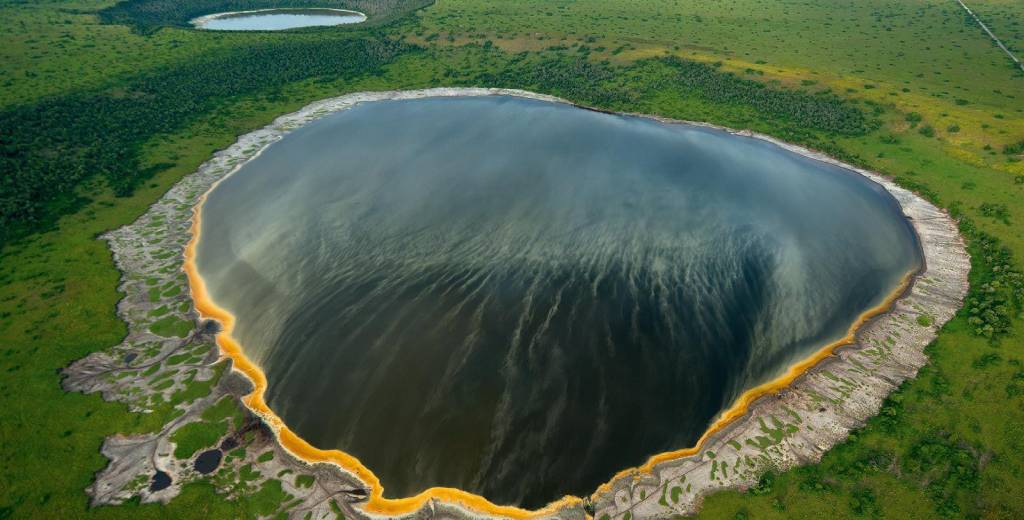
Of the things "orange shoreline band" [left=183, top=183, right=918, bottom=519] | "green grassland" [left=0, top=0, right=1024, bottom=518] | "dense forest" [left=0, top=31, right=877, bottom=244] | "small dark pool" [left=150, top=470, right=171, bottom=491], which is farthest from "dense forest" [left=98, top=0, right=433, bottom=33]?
"small dark pool" [left=150, top=470, right=171, bottom=491]

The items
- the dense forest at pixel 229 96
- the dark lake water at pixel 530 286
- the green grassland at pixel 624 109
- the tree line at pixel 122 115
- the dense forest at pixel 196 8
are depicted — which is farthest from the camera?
the dense forest at pixel 196 8

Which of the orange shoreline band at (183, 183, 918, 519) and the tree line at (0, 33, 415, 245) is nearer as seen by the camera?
the orange shoreline band at (183, 183, 918, 519)

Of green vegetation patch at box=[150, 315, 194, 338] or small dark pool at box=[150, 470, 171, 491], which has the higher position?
green vegetation patch at box=[150, 315, 194, 338]

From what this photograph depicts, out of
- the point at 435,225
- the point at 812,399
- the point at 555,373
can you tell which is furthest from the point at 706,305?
the point at 435,225

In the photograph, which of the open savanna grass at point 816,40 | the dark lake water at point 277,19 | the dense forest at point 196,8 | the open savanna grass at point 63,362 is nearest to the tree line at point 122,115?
the open savanna grass at point 63,362

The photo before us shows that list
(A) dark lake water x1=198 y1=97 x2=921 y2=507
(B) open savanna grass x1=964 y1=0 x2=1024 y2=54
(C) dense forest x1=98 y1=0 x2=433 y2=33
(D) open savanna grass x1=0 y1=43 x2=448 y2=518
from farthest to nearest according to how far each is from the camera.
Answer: (C) dense forest x1=98 y1=0 x2=433 y2=33, (B) open savanna grass x1=964 y1=0 x2=1024 y2=54, (A) dark lake water x1=198 y1=97 x2=921 y2=507, (D) open savanna grass x1=0 y1=43 x2=448 y2=518

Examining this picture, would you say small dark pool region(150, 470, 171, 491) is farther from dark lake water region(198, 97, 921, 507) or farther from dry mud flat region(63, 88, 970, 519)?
dark lake water region(198, 97, 921, 507)

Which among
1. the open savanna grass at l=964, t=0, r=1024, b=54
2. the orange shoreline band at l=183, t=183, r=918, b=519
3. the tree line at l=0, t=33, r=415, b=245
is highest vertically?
the open savanna grass at l=964, t=0, r=1024, b=54

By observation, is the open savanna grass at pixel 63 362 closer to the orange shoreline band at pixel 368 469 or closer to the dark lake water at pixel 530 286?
the orange shoreline band at pixel 368 469
